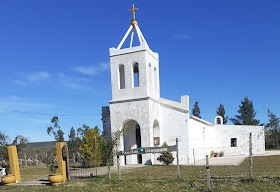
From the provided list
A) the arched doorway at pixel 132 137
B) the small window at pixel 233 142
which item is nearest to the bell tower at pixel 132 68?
the arched doorway at pixel 132 137

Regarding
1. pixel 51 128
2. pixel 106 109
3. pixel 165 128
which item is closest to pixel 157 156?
pixel 165 128

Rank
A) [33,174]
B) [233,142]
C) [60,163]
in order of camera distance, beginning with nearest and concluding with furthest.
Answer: [60,163] → [33,174] → [233,142]

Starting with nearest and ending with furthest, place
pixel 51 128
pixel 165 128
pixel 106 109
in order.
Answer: pixel 165 128 → pixel 106 109 → pixel 51 128

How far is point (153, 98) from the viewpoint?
Answer: 2327cm

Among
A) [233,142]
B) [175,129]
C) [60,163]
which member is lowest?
[233,142]

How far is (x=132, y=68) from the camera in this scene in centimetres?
2317

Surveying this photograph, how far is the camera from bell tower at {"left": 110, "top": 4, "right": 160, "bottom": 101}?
74.4ft

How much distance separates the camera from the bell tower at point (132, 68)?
893 inches

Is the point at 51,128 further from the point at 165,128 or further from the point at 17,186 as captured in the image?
the point at 17,186

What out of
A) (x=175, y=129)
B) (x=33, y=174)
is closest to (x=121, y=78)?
(x=175, y=129)

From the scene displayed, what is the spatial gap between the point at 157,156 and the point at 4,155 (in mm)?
13775

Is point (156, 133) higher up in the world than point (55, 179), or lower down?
higher up

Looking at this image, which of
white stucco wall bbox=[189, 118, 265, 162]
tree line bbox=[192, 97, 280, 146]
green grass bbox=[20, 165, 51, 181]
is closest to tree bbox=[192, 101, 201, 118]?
tree line bbox=[192, 97, 280, 146]

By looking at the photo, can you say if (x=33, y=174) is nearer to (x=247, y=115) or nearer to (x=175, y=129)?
(x=175, y=129)
